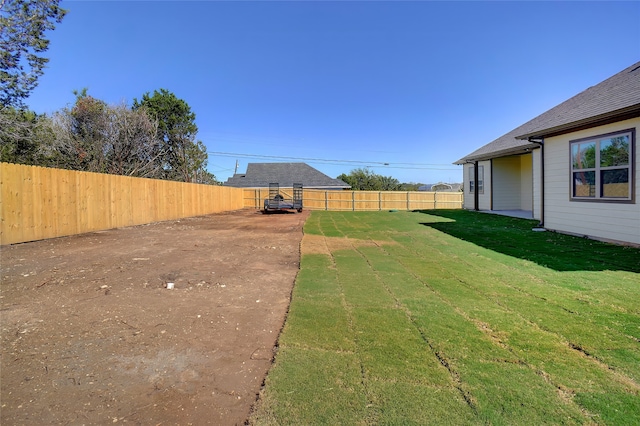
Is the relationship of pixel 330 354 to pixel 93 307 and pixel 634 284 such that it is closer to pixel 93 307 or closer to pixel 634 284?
pixel 93 307

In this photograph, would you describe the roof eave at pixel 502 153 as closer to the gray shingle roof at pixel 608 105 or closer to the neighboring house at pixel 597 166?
the neighboring house at pixel 597 166

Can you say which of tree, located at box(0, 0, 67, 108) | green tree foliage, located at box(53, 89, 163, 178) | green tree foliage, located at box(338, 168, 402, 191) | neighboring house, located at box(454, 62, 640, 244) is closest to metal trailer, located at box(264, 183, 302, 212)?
green tree foliage, located at box(53, 89, 163, 178)

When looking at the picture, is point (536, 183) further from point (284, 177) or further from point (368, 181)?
point (368, 181)

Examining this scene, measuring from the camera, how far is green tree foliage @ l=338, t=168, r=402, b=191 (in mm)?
45750

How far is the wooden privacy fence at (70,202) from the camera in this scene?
7168mm

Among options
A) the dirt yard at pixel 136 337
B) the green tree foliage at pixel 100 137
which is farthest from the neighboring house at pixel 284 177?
the dirt yard at pixel 136 337

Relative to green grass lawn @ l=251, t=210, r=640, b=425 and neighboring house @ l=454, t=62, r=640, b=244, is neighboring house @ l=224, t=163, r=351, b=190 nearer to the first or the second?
neighboring house @ l=454, t=62, r=640, b=244

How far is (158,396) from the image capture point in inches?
77.7

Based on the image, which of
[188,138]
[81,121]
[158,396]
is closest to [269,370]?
[158,396]

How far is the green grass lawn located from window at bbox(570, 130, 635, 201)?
2411 millimetres

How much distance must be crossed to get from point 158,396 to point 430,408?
5.67 feet

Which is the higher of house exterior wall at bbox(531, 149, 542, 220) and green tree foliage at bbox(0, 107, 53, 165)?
green tree foliage at bbox(0, 107, 53, 165)

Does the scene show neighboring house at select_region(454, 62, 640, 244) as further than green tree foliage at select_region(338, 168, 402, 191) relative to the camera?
No

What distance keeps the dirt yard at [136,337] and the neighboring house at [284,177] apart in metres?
25.2
